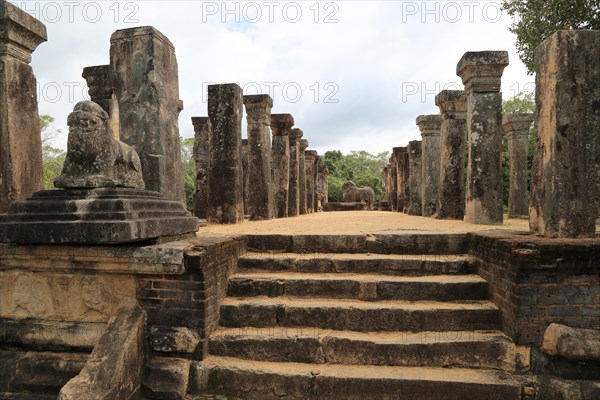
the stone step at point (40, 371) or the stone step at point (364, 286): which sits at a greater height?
the stone step at point (364, 286)

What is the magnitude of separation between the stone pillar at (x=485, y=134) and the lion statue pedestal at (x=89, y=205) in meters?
5.75

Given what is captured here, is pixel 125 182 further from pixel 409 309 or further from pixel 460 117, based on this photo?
pixel 460 117

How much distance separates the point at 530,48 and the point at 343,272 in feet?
36.5

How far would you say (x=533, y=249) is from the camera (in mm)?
3379

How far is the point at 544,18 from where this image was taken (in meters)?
10.8

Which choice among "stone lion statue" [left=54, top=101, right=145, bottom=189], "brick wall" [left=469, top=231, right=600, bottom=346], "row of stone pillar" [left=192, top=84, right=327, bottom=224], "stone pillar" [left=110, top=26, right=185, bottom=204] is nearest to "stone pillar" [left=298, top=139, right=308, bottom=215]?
"row of stone pillar" [left=192, top=84, right=327, bottom=224]

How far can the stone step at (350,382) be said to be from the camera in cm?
322

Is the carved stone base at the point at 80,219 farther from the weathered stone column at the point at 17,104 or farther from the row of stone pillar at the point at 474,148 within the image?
the row of stone pillar at the point at 474,148

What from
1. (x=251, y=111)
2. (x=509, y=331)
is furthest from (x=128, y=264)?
(x=251, y=111)

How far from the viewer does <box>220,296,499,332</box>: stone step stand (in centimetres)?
378

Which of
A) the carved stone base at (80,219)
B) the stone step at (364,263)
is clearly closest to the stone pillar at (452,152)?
the stone step at (364,263)

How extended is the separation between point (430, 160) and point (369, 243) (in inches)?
304

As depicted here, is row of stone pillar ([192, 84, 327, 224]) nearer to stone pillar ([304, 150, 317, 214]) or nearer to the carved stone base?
the carved stone base

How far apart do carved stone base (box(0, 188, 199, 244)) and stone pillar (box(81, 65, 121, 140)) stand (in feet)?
15.1
